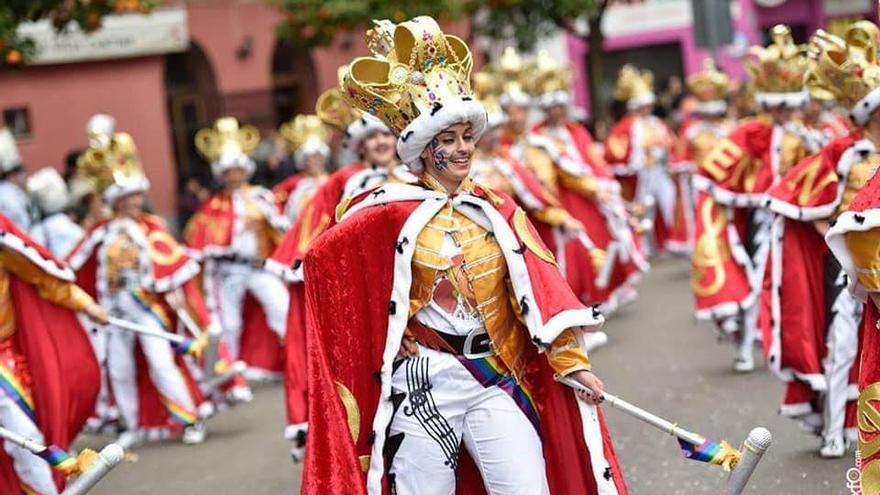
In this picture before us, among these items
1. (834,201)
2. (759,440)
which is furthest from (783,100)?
(759,440)

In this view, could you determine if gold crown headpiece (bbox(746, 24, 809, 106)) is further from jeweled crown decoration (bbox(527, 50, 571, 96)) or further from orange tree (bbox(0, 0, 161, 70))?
orange tree (bbox(0, 0, 161, 70))

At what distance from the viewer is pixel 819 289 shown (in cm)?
761

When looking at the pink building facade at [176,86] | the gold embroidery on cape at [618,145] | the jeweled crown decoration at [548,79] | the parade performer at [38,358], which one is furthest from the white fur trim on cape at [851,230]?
the pink building facade at [176,86]

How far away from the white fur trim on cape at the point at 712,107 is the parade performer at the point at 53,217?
7.66 metres

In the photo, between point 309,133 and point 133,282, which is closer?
point 133,282

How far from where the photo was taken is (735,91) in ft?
56.7

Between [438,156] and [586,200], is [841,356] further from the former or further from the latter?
[586,200]

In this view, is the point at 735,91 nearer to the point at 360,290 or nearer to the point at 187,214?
the point at 187,214

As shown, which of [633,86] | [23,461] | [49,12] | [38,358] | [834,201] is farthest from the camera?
[633,86]

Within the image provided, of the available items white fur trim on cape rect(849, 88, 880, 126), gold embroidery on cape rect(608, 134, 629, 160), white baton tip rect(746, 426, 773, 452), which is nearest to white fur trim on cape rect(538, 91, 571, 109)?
gold embroidery on cape rect(608, 134, 629, 160)

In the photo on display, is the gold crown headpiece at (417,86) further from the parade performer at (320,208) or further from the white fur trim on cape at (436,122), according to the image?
the parade performer at (320,208)

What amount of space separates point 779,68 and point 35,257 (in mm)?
4683

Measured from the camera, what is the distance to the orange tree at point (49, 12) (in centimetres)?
1177

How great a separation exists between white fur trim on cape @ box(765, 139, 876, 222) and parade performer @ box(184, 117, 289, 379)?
197 inches
